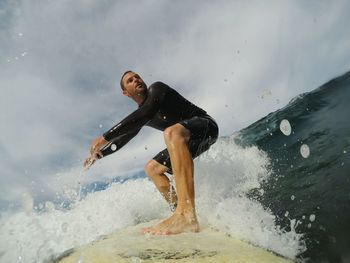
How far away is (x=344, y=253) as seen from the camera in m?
3.06

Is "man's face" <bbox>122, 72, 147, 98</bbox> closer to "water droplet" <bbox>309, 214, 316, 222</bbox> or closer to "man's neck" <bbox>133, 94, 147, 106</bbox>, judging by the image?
"man's neck" <bbox>133, 94, 147, 106</bbox>

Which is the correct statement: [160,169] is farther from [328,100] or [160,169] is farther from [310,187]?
[328,100]

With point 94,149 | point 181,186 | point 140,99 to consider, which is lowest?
point 181,186

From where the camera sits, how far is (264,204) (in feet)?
17.7

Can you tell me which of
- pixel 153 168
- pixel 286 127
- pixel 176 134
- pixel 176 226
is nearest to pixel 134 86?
pixel 176 134

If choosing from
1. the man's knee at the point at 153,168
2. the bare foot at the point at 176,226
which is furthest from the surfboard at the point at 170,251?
the man's knee at the point at 153,168

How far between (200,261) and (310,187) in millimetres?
3029

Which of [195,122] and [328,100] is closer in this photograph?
[195,122]

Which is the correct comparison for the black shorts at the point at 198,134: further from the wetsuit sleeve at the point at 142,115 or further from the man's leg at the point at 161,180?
the wetsuit sleeve at the point at 142,115

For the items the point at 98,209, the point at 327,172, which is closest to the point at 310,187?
the point at 327,172

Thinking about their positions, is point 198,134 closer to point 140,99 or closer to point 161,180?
point 140,99

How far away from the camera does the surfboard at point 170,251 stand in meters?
2.95

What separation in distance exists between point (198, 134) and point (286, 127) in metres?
8.52

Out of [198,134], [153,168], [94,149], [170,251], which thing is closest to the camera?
[170,251]
